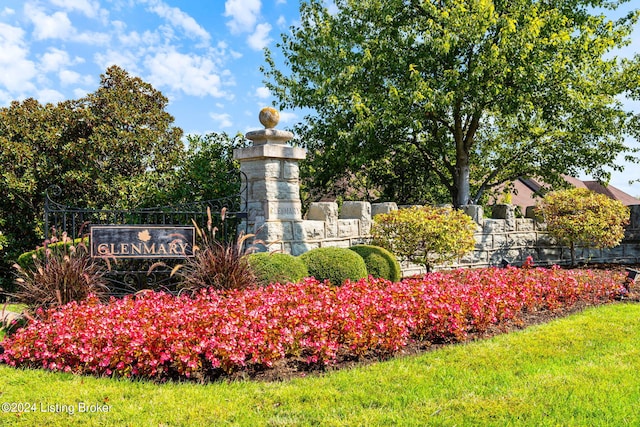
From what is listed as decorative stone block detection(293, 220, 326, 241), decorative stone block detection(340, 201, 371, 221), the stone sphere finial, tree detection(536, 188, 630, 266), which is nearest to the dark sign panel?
decorative stone block detection(293, 220, 326, 241)

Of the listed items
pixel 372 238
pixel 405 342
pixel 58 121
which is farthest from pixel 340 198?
pixel 405 342

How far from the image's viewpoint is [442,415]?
375cm

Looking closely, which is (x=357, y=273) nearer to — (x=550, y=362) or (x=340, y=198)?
(x=550, y=362)

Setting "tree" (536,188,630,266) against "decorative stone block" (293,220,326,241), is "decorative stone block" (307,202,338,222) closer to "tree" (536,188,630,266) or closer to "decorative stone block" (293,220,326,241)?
"decorative stone block" (293,220,326,241)

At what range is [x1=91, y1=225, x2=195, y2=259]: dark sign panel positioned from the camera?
24.3 feet

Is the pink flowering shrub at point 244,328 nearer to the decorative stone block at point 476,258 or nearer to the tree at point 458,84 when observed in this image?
the decorative stone block at point 476,258

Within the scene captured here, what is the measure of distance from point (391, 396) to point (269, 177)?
4.71 metres

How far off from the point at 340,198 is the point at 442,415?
11.8 meters

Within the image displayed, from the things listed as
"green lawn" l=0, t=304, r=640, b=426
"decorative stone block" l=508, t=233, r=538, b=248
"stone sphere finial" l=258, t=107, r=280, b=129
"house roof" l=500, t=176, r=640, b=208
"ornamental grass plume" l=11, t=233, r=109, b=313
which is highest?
"house roof" l=500, t=176, r=640, b=208

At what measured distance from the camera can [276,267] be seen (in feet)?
23.9

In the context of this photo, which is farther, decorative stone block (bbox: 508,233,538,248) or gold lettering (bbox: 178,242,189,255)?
decorative stone block (bbox: 508,233,538,248)

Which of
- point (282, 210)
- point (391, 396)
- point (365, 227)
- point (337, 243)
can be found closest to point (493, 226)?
point (365, 227)

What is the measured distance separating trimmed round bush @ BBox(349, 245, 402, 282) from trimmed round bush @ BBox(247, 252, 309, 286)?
131 cm

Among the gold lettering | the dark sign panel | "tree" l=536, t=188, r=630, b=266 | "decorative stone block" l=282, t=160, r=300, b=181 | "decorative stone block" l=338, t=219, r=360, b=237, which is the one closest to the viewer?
the dark sign panel
